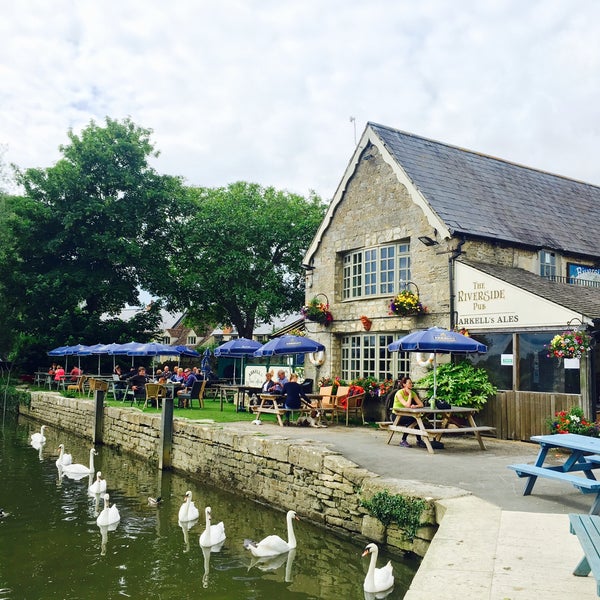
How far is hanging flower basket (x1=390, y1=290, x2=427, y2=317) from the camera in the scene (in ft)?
48.4

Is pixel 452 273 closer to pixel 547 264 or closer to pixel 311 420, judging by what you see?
pixel 547 264

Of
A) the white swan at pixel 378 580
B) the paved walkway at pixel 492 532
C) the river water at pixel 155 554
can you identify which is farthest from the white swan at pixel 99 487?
the white swan at pixel 378 580

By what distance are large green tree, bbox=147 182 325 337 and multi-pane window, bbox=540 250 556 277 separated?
18.6m

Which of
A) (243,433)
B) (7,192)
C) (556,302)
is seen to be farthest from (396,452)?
(7,192)

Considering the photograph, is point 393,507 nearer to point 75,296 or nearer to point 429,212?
point 429,212

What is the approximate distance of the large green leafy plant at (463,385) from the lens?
503 inches

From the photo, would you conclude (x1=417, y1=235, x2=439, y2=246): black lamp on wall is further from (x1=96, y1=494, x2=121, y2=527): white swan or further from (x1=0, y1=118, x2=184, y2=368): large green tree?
(x1=0, y1=118, x2=184, y2=368): large green tree

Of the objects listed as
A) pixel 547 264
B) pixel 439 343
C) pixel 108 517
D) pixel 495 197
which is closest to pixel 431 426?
pixel 439 343

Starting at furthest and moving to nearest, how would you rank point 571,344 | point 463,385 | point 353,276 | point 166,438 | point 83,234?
1. point 83,234
2. point 353,276
3. point 166,438
4. point 463,385
5. point 571,344

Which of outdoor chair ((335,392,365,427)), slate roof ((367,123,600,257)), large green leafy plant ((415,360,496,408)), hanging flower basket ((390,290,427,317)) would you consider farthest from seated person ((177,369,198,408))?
slate roof ((367,123,600,257))

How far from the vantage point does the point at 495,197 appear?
54.9ft

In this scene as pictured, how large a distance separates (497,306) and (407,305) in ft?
7.95

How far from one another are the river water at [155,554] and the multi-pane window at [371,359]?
618 cm

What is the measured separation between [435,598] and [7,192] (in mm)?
32318
